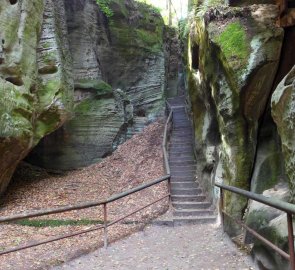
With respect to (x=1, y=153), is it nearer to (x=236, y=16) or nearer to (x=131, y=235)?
(x=131, y=235)

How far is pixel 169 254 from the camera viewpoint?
641 cm

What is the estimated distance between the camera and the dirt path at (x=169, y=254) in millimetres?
5746

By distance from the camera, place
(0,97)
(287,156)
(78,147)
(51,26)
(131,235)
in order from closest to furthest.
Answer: (287,156)
(131,235)
(0,97)
(51,26)
(78,147)

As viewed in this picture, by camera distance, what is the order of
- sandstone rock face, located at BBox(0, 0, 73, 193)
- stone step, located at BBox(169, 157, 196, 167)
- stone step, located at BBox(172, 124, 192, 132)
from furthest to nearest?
stone step, located at BBox(172, 124, 192, 132), stone step, located at BBox(169, 157, 196, 167), sandstone rock face, located at BBox(0, 0, 73, 193)

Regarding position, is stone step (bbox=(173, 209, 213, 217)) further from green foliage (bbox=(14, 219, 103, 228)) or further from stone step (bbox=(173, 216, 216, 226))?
green foliage (bbox=(14, 219, 103, 228))

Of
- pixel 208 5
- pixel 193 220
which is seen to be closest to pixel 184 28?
pixel 208 5

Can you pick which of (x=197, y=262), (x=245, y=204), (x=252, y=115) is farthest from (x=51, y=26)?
(x=197, y=262)

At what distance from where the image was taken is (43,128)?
39.6 feet

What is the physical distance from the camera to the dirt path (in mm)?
5746

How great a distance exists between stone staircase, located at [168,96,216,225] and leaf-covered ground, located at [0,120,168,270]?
465mm

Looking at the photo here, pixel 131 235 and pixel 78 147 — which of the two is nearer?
pixel 131 235

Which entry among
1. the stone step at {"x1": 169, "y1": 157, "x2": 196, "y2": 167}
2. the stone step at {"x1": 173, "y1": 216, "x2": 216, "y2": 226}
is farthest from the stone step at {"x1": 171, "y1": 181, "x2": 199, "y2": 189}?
the stone step at {"x1": 173, "y1": 216, "x2": 216, "y2": 226}

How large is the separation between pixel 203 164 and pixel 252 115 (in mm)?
3944

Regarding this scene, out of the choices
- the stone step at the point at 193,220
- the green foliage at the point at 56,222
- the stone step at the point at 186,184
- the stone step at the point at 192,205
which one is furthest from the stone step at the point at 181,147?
the green foliage at the point at 56,222
